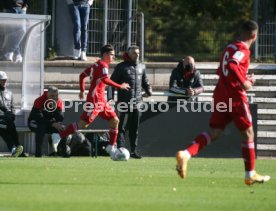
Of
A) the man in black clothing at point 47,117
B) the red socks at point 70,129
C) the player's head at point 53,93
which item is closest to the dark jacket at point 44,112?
the man in black clothing at point 47,117

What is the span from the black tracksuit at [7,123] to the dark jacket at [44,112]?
0.43 meters

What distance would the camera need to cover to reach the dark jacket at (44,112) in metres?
24.2

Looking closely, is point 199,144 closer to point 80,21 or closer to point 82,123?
point 82,123

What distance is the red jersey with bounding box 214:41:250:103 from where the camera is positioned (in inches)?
619

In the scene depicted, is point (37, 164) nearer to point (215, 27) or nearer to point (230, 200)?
point (230, 200)

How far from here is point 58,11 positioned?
29.2 meters

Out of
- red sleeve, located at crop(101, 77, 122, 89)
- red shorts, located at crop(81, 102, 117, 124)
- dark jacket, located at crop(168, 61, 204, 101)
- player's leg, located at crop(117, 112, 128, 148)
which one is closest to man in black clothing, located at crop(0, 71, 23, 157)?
red shorts, located at crop(81, 102, 117, 124)

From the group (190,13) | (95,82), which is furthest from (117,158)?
(190,13)

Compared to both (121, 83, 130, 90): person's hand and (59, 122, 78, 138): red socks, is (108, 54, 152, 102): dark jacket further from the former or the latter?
(59, 122, 78, 138): red socks

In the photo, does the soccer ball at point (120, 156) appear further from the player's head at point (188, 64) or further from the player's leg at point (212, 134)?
the player's leg at point (212, 134)

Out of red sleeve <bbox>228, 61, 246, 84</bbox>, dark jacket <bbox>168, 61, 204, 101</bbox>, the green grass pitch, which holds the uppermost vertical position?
red sleeve <bbox>228, 61, 246, 84</bbox>

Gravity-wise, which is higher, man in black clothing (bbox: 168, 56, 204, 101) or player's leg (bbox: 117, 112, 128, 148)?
man in black clothing (bbox: 168, 56, 204, 101)

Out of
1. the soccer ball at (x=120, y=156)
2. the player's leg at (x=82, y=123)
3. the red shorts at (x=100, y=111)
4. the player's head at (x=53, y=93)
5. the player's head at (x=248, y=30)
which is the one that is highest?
the player's head at (x=248, y=30)

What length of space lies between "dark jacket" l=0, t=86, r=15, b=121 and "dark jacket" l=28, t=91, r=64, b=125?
1.37 ft
